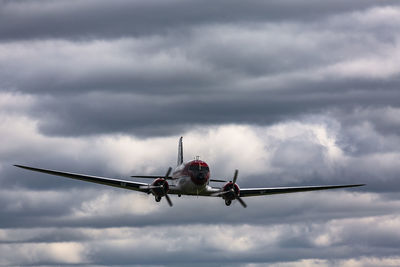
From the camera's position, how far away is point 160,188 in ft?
375

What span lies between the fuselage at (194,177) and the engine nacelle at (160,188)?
89.2 inches

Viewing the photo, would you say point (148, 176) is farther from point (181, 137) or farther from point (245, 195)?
point (181, 137)

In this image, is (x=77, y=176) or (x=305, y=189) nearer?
(x=77, y=176)

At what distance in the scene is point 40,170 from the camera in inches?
4257

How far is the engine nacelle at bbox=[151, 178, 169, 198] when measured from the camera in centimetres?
11433

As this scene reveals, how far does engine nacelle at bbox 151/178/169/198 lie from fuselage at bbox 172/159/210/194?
7.43 feet

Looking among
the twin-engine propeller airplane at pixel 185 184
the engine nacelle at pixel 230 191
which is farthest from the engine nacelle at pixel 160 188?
the engine nacelle at pixel 230 191

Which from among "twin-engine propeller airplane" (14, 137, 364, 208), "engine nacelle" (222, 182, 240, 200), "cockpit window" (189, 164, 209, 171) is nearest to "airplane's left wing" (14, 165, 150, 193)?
"twin-engine propeller airplane" (14, 137, 364, 208)

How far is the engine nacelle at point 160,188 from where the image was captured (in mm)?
114331

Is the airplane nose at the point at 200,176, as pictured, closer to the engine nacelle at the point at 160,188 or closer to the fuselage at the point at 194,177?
the fuselage at the point at 194,177

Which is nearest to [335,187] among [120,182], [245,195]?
[245,195]

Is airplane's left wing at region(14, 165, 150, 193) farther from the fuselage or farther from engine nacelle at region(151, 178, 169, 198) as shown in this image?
the fuselage

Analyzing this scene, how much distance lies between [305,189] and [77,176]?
115ft

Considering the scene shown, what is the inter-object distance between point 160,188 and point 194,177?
531 cm
